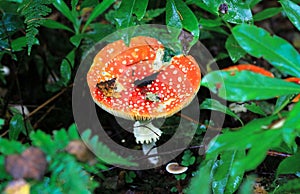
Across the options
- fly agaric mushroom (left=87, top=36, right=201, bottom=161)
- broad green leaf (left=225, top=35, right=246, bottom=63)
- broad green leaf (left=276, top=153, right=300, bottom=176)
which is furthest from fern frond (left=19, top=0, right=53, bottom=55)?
broad green leaf (left=276, top=153, right=300, bottom=176)

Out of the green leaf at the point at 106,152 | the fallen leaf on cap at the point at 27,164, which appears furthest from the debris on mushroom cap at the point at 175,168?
the fallen leaf on cap at the point at 27,164

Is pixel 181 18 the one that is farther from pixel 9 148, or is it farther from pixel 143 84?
pixel 9 148

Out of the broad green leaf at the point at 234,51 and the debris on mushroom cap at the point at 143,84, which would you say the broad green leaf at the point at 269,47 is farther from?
the broad green leaf at the point at 234,51

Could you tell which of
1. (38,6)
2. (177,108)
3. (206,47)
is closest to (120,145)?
(177,108)

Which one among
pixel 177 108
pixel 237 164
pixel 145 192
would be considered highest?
pixel 237 164

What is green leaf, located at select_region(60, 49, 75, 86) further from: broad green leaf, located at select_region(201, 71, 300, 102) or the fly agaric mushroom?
broad green leaf, located at select_region(201, 71, 300, 102)

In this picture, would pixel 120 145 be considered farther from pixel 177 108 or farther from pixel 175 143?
pixel 177 108
